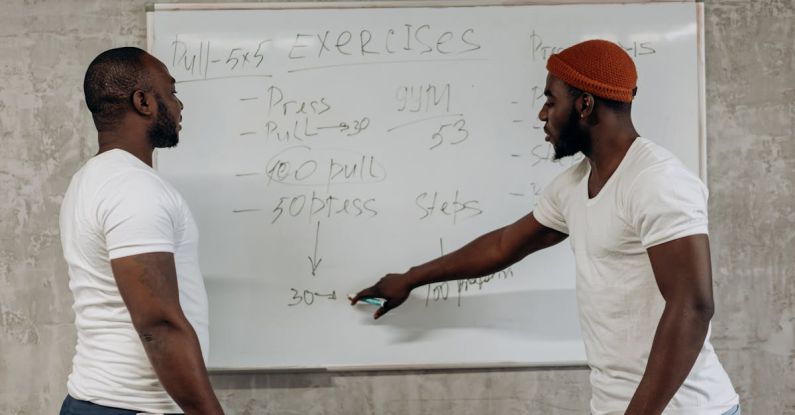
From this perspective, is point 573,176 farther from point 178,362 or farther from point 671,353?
point 178,362

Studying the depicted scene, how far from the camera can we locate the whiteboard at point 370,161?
2090mm

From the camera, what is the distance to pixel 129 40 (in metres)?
2.12

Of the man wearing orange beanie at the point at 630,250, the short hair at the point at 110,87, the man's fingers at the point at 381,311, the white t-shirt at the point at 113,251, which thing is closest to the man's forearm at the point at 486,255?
the man's fingers at the point at 381,311

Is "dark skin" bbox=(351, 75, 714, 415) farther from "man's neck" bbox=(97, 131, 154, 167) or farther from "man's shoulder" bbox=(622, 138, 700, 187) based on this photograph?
"man's neck" bbox=(97, 131, 154, 167)

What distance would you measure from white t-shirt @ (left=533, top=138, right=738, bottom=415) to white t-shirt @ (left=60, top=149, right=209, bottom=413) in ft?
2.52

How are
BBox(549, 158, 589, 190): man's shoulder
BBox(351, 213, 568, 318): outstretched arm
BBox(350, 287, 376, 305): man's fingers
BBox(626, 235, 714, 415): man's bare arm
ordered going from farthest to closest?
1. BBox(350, 287, 376, 305): man's fingers
2. BBox(351, 213, 568, 318): outstretched arm
3. BBox(549, 158, 589, 190): man's shoulder
4. BBox(626, 235, 714, 415): man's bare arm

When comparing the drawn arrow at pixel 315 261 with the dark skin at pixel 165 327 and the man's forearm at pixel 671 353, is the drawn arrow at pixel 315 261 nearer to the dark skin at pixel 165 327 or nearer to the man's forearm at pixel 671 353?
the dark skin at pixel 165 327

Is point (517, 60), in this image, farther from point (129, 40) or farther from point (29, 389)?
point (29, 389)

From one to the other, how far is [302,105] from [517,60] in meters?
0.59

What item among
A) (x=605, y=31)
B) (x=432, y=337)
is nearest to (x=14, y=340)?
(x=432, y=337)

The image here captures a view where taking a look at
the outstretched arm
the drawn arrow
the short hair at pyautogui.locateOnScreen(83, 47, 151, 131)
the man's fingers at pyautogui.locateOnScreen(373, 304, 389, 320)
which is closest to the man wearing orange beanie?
the outstretched arm

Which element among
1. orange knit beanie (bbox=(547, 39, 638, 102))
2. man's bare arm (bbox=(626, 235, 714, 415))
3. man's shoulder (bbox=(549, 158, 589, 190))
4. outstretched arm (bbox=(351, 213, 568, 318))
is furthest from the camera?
outstretched arm (bbox=(351, 213, 568, 318))

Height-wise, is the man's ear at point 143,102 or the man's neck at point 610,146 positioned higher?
the man's ear at point 143,102

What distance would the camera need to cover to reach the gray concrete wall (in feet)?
6.94
